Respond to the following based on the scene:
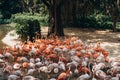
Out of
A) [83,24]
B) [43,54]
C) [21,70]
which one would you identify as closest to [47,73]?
[21,70]

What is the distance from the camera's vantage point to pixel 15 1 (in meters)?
44.7

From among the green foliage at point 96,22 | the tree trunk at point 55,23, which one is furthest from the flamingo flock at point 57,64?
the green foliage at point 96,22

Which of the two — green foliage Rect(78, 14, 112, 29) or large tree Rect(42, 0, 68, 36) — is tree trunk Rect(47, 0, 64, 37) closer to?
large tree Rect(42, 0, 68, 36)

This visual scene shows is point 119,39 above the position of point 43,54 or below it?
below

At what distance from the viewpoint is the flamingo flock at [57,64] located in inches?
360

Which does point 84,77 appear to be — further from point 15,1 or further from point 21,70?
point 15,1

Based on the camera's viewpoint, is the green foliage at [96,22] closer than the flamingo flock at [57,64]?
No

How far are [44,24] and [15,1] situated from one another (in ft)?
40.4

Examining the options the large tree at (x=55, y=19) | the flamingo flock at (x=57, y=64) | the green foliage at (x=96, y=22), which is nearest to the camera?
the flamingo flock at (x=57, y=64)

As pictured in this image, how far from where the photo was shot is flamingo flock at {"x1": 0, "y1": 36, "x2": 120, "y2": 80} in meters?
9.14

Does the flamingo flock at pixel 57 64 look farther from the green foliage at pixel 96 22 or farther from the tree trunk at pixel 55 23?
the green foliage at pixel 96 22

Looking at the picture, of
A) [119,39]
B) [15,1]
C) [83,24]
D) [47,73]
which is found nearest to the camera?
[47,73]

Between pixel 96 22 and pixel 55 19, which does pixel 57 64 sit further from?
pixel 96 22

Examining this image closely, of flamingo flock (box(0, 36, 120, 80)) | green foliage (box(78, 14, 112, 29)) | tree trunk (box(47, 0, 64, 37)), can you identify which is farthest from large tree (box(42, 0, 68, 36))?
flamingo flock (box(0, 36, 120, 80))
